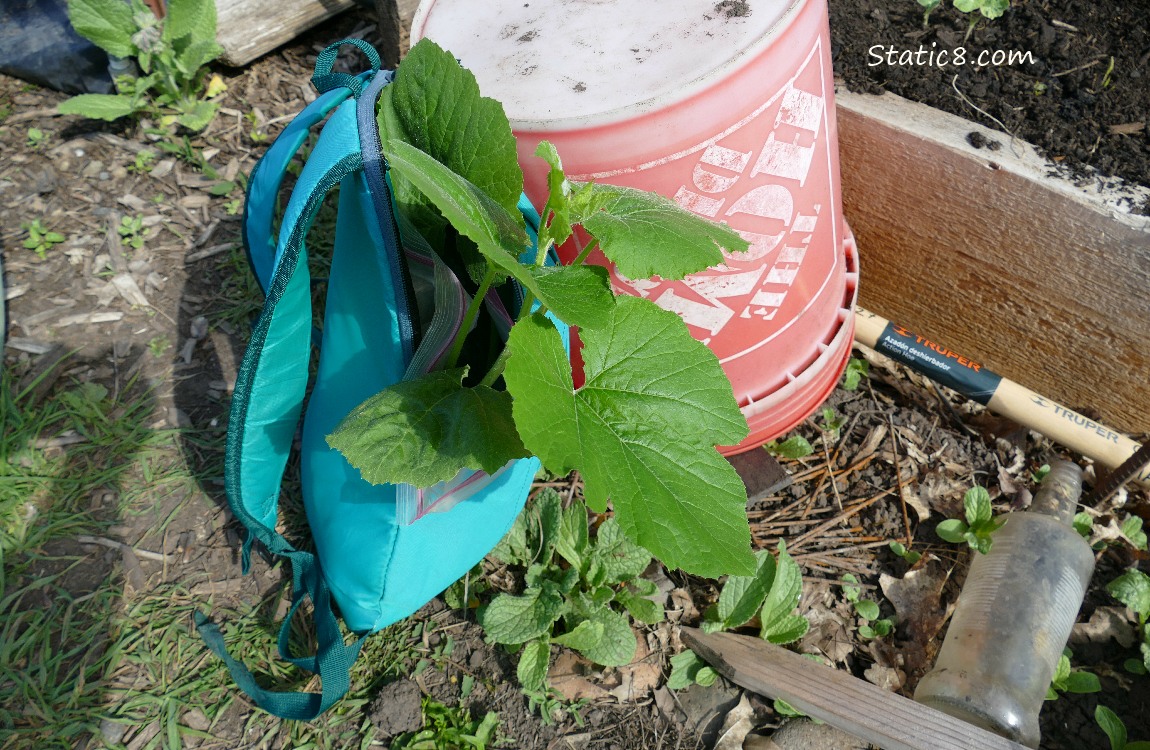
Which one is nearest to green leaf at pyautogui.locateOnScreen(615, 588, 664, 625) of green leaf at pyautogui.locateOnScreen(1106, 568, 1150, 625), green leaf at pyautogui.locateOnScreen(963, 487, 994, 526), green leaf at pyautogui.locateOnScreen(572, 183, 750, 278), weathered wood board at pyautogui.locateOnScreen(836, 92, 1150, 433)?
green leaf at pyautogui.locateOnScreen(963, 487, 994, 526)

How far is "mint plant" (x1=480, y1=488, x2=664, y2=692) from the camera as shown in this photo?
146cm

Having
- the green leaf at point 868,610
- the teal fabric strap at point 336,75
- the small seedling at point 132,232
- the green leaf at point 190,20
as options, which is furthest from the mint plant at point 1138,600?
the green leaf at point 190,20

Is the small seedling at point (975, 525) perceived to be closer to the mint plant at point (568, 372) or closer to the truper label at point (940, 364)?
the truper label at point (940, 364)

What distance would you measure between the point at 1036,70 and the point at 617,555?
1.53 metres

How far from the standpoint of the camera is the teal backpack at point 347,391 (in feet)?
3.84

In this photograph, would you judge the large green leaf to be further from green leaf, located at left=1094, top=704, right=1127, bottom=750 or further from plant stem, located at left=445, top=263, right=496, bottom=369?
green leaf, located at left=1094, top=704, right=1127, bottom=750

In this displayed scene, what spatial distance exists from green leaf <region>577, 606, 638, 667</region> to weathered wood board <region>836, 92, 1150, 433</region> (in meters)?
1.17

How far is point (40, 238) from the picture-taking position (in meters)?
2.09

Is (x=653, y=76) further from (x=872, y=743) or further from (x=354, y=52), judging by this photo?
→ (x=354, y=52)

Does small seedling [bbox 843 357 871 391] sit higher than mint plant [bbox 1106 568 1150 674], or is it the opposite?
small seedling [bbox 843 357 871 391]

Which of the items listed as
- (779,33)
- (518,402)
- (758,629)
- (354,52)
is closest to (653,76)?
(779,33)

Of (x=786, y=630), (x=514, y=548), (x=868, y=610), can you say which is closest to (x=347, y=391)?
(x=514, y=548)

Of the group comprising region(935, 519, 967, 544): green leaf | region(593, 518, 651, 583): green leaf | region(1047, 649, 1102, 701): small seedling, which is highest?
region(593, 518, 651, 583): green leaf

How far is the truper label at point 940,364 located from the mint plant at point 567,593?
33.8 inches
